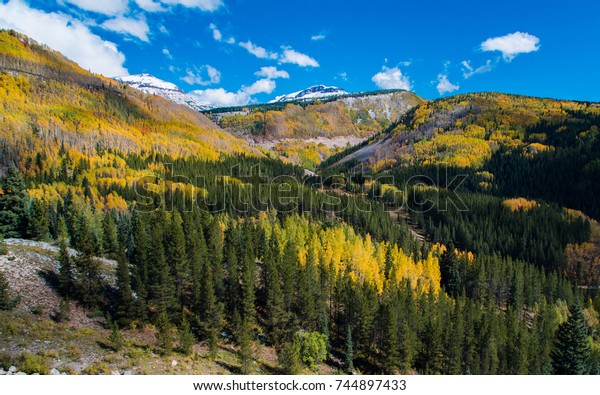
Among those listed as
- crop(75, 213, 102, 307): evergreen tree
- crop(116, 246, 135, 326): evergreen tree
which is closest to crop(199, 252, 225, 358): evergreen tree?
crop(116, 246, 135, 326): evergreen tree

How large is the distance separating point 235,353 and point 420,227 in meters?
158

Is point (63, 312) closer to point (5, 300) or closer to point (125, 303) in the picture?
point (5, 300)

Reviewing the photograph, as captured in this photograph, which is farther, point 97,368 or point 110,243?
point 110,243

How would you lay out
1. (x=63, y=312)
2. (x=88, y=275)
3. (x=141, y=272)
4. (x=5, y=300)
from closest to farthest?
(x=5, y=300), (x=63, y=312), (x=88, y=275), (x=141, y=272)

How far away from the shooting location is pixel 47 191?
13712 centimetres

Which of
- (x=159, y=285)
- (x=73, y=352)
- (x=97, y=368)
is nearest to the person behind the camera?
(x=97, y=368)

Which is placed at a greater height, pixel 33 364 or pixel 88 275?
pixel 88 275

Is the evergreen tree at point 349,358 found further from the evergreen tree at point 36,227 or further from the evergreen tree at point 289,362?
the evergreen tree at point 36,227

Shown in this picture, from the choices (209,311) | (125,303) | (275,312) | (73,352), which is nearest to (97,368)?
(73,352)

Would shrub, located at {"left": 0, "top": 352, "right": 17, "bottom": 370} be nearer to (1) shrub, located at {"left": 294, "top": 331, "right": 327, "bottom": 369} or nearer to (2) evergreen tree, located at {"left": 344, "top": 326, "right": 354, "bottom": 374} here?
(1) shrub, located at {"left": 294, "top": 331, "right": 327, "bottom": 369}

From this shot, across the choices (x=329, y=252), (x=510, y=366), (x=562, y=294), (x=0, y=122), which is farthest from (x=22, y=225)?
(x=0, y=122)

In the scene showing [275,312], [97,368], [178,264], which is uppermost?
[178,264]

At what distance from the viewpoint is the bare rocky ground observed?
98.3 feet

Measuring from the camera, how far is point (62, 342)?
3350cm
